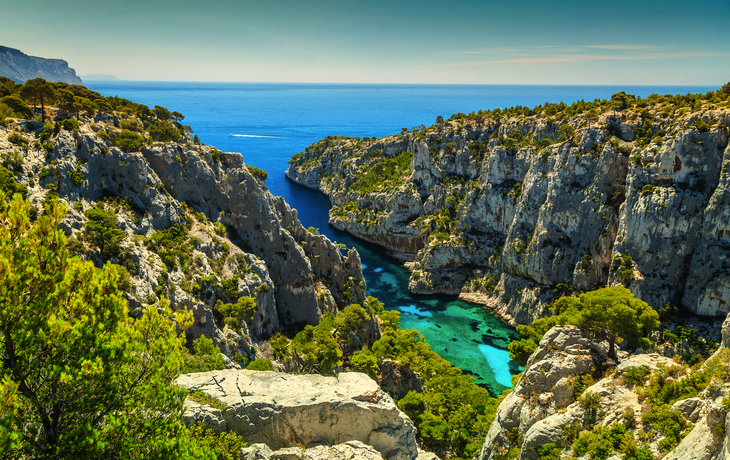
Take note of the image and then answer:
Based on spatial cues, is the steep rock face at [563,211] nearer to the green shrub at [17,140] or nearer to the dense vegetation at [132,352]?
the dense vegetation at [132,352]

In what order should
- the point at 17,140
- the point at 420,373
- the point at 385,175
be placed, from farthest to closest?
the point at 385,175 < the point at 420,373 < the point at 17,140

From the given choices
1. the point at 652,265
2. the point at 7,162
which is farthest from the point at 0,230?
the point at 652,265

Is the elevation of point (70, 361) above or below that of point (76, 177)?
below

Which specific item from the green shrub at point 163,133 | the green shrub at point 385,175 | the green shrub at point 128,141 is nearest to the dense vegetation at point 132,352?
the green shrub at point 128,141

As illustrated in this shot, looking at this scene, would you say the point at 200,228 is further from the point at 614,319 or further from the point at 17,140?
the point at 614,319

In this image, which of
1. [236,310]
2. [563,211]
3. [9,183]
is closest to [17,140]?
[9,183]

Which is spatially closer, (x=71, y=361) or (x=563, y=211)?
(x=71, y=361)

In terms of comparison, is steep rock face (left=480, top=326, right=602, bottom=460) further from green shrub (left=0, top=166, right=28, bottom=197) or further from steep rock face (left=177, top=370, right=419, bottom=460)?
green shrub (left=0, top=166, right=28, bottom=197)
